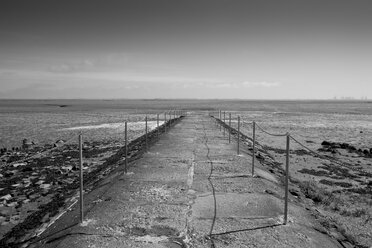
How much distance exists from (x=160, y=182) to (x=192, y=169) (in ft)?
5.65

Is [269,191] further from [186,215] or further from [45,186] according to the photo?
[45,186]

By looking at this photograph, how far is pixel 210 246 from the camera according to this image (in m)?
4.62

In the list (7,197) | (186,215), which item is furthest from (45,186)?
(186,215)

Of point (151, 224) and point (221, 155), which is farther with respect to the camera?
point (221, 155)

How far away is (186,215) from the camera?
571 centimetres

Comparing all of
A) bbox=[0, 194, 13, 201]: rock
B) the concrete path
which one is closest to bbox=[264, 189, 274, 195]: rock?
the concrete path

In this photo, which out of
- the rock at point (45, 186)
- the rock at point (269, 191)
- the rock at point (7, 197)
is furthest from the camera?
the rock at point (45, 186)

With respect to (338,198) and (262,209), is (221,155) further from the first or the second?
(262,209)

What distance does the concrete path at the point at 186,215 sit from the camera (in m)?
4.80

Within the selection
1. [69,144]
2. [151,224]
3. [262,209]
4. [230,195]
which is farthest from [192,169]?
[69,144]

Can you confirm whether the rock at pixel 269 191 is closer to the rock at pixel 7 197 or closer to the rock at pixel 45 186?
the rock at pixel 45 186

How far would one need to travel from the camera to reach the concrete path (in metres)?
4.80

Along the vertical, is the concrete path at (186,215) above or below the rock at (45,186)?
above

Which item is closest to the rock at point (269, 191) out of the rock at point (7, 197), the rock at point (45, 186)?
the rock at point (45, 186)
